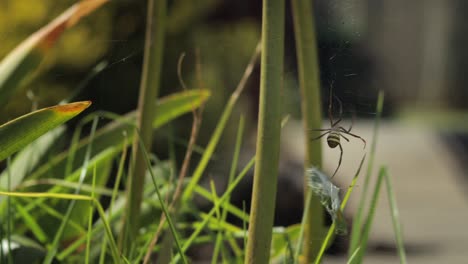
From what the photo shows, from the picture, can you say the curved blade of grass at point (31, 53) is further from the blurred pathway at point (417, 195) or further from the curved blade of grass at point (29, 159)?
the blurred pathway at point (417, 195)

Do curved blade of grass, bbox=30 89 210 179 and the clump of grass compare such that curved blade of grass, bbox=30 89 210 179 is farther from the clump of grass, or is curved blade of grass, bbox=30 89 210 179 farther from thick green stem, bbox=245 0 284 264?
thick green stem, bbox=245 0 284 264

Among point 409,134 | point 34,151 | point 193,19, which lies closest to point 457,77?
point 409,134

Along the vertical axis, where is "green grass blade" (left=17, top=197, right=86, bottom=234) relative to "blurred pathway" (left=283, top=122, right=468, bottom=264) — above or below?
above

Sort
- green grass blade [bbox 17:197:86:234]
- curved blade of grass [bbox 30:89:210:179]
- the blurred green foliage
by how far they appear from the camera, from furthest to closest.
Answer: the blurred green foliage, curved blade of grass [bbox 30:89:210:179], green grass blade [bbox 17:197:86:234]

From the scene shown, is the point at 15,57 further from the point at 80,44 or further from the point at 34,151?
the point at 80,44

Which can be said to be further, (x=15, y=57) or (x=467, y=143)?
(x=467, y=143)

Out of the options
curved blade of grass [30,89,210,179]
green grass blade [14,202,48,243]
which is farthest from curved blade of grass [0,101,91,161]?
curved blade of grass [30,89,210,179]
